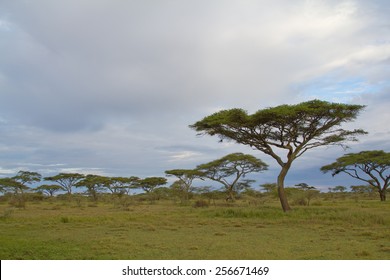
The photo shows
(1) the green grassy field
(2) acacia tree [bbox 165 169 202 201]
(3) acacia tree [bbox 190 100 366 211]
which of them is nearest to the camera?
(1) the green grassy field

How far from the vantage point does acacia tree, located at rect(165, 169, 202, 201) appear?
150 feet

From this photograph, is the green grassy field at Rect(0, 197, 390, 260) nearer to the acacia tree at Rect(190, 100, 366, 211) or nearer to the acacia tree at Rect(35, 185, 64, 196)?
the acacia tree at Rect(190, 100, 366, 211)

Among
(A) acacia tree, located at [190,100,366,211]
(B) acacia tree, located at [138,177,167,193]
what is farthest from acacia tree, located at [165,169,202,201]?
(A) acacia tree, located at [190,100,366,211]

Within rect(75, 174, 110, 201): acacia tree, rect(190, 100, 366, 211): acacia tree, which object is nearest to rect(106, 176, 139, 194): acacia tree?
rect(75, 174, 110, 201): acacia tree

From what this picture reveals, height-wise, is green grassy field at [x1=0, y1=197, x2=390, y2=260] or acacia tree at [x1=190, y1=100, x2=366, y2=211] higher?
acacia tree at [x1=190, y1=100, x2=366, y2=211]

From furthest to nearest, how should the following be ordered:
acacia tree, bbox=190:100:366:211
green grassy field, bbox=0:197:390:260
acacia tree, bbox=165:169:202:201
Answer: acacia tree, bbox=165:169:202:201
acacia tree, bbox=190:100:366:211
green grassy field, bbox=0:197:390:260

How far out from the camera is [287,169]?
21141 millimetres

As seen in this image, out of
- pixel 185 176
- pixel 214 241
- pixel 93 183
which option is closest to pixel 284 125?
pixel 214 241

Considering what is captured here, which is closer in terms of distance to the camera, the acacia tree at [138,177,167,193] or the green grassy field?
the green grassy field

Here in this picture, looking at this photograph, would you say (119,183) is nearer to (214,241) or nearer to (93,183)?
(93,183)

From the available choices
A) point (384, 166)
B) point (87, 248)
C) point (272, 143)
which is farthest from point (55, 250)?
point (384, 166)

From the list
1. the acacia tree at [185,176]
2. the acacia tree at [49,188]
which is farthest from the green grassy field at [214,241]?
the acacia tree at [49,188]

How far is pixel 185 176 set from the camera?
47562 mm

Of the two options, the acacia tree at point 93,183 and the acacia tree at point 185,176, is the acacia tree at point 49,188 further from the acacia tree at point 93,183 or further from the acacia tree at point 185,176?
the acacia tree at point 185,176
